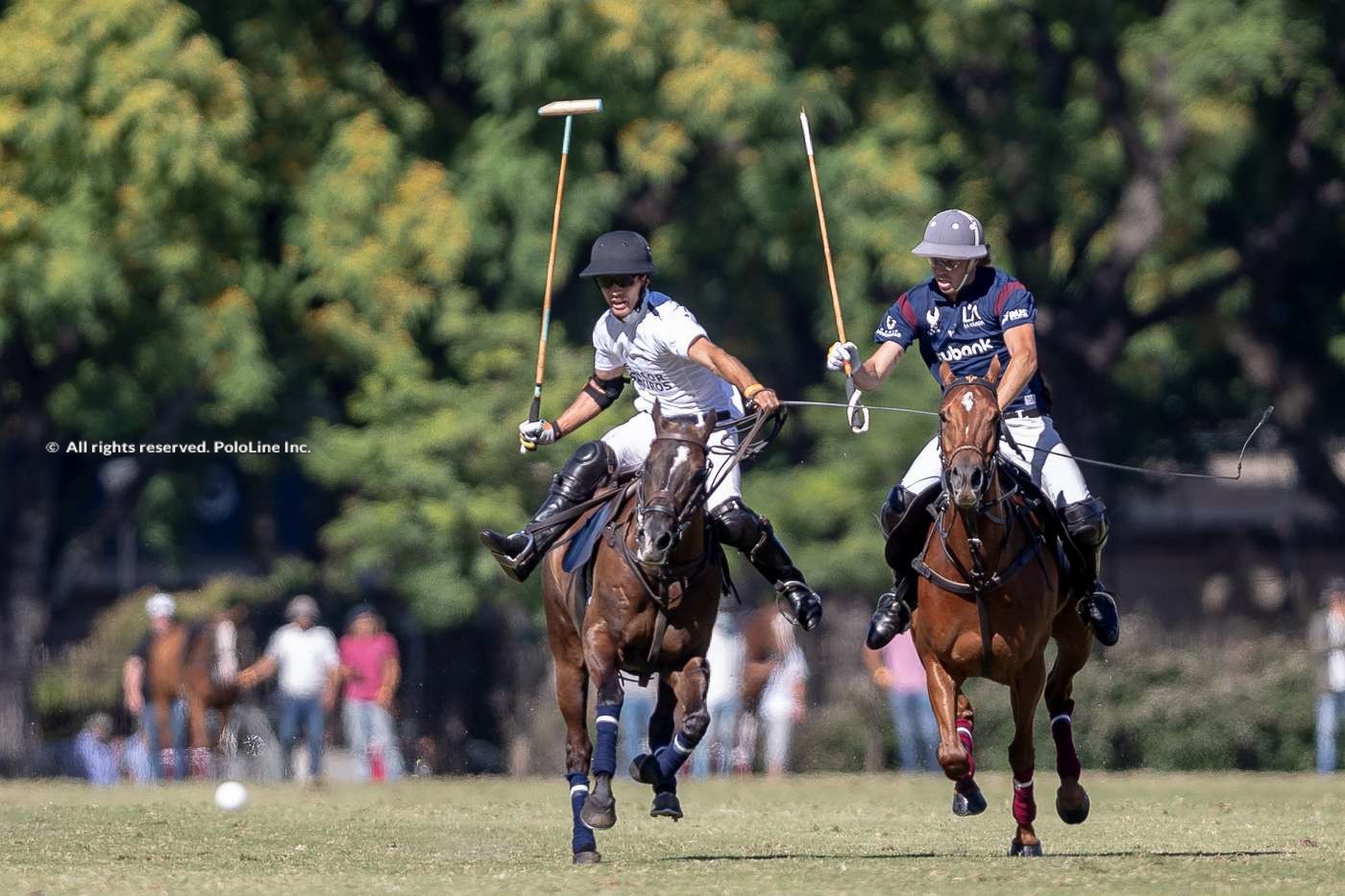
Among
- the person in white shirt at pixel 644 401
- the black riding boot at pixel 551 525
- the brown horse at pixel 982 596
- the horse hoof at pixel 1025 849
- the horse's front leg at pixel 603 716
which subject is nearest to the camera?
the brown horse at pixel 982 596

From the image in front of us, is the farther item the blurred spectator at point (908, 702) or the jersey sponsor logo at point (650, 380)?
the blurred spectator at point (908, 702)

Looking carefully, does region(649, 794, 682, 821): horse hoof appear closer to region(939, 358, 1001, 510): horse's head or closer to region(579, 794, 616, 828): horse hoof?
region(579, 794, 616, 828): horse hoof

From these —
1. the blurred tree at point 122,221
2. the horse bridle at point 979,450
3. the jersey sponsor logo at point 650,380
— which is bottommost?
the horse bridle at point 979,450

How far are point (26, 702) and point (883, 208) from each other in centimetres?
1013

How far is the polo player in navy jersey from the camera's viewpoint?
13062 mm

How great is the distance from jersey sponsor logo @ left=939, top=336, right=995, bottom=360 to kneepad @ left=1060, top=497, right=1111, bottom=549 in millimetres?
912

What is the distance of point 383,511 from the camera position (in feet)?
86.4

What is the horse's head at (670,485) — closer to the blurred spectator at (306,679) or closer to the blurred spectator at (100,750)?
the blurred spectator at (306,679)

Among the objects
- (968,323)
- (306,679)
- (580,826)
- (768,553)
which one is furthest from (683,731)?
(306,679)

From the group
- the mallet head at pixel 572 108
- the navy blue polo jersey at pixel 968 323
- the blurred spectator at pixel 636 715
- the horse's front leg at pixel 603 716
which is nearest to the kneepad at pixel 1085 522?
the navy blue polo jersey at pixel 968 323

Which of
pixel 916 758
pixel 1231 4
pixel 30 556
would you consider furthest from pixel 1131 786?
pixel 30 556

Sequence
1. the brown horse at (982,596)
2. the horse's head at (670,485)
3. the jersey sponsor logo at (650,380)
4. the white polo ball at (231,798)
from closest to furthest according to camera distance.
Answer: the brown horse at (982,596), the horse's head at (670,485), the jersey sponsor logo at (650,380), the white polo ball at (231,798)

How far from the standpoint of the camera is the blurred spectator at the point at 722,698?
77.0ft

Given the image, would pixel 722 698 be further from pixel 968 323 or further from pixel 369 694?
pixel 968 323
